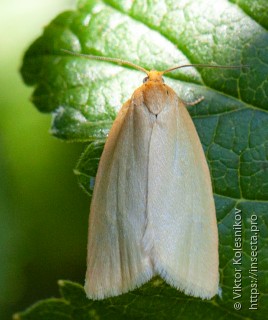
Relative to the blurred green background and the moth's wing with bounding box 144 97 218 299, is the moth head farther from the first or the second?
the blurred green background

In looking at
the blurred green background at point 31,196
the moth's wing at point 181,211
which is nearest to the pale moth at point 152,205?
the moth's wing at point 181,211

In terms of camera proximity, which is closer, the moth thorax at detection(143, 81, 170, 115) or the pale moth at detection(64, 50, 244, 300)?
the pale moth at detection(64, 50, 244, 300)

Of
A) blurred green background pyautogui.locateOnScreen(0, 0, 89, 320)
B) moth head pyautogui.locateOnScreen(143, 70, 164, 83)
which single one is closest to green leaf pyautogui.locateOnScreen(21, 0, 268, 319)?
moth head pyautogui.locateOnScreen(143, 70, 164, 83)

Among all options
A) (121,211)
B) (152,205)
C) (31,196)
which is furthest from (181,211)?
(31,196)

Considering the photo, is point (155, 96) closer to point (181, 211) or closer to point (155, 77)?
point (155, 77)

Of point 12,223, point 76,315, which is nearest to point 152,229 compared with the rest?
point 76,315
